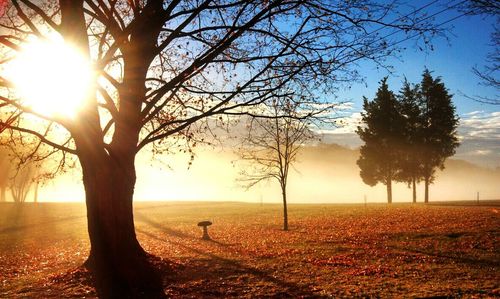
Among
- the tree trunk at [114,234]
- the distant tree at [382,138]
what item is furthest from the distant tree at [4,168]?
the tree trunk at [114,234]

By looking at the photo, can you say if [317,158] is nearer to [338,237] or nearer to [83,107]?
[338,237]

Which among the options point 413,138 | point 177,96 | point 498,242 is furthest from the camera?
point 413,138

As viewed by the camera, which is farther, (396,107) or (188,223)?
(396,107)

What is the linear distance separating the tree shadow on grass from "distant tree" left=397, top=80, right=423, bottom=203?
1373 inches

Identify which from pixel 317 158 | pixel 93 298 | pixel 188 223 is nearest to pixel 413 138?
pixel 188 223

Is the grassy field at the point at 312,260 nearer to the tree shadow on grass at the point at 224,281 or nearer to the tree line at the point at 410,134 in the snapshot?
the tree shadow on grass at the point at 224,281

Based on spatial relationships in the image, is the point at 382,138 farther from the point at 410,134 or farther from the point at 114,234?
the point at 114,234

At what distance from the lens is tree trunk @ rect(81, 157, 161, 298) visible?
25.0ft

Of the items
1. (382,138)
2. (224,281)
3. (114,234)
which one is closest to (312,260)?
(224,281)

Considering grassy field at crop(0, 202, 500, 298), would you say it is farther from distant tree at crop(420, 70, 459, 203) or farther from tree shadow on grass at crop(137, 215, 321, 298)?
distant tree at crop(420, 70, 459, 203)

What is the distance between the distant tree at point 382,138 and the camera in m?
43.8

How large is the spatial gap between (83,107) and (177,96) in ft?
15.1

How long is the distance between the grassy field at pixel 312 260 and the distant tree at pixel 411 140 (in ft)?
59.4

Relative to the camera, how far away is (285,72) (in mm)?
9875
